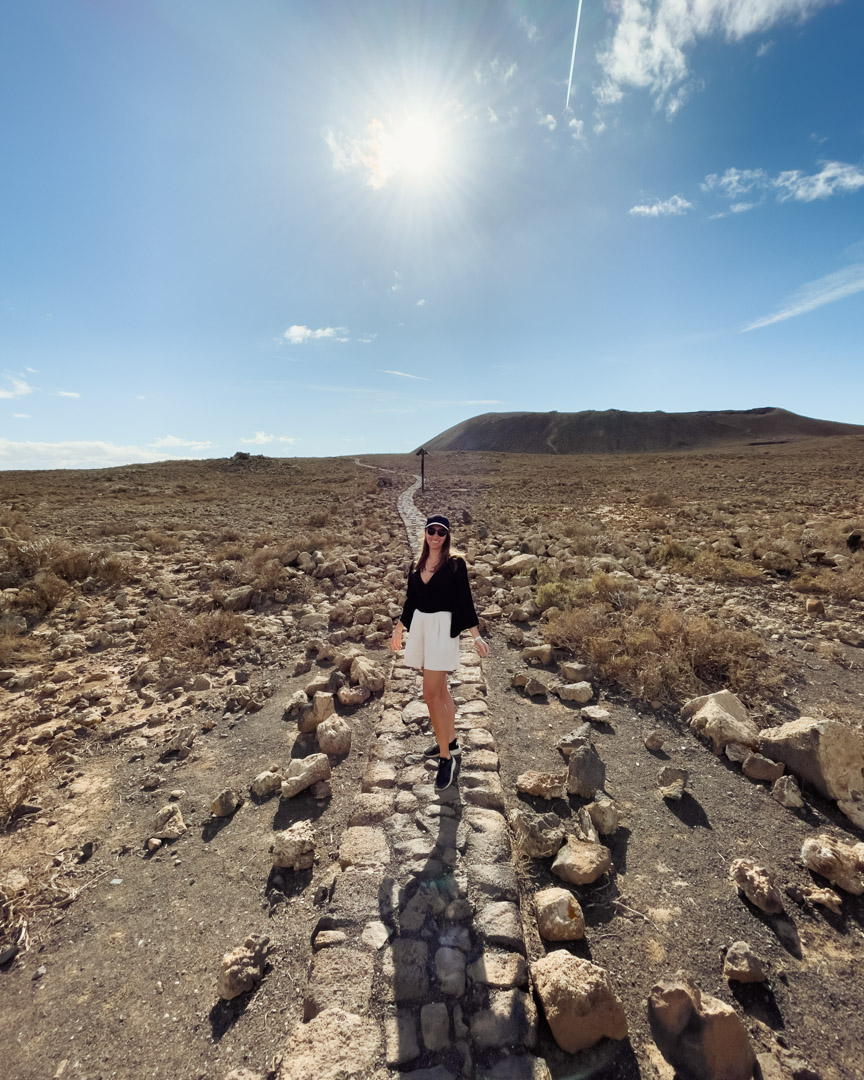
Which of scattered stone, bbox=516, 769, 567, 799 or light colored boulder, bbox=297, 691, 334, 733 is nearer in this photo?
scattered stone, bbox=516, 769, 567, 799

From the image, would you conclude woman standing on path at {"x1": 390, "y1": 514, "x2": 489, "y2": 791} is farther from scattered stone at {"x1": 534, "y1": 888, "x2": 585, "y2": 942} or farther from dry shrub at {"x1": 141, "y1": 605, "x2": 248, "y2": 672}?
dry shrub at {"x1": 141, "y1": 605, "x2": 248, "y2": 672}

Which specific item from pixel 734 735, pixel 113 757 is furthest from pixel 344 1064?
pixel 734 735

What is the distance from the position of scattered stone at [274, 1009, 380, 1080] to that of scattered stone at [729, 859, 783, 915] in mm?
2410

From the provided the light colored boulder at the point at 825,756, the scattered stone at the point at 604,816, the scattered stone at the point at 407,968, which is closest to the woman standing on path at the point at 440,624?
the scattered stone at the point at 604,816

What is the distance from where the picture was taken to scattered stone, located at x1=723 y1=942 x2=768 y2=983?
248 cm

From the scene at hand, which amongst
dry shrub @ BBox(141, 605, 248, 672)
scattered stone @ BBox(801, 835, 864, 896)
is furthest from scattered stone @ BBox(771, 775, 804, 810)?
dry shrub @ BBox(141, 605, 248, 672)

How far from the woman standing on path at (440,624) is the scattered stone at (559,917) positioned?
1.17 meters

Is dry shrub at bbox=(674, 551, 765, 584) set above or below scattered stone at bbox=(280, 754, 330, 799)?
above

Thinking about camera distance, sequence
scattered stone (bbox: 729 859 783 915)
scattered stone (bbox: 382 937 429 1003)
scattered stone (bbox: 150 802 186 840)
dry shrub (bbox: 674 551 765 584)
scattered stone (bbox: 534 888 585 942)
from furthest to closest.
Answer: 1. dry shrub (bbox: 674 551 765 584)
2. scattered stone (bbox: 150 802 186 840)
3. scattered stone (bbox: 729 859 783 915)
4. scattered stone (bbox: 534 888 585 942)
5. scattered stone (bbox: 382 937 429 1003)

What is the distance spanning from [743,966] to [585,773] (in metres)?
1.55

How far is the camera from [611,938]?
9.09ft

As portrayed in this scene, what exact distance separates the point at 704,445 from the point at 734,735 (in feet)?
420

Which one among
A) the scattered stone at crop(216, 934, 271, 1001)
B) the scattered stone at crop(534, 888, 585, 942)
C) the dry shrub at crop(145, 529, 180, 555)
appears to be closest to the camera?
the scattered stone at crop(216, 934, 271, 1001)

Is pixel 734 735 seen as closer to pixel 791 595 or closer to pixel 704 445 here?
pixel 791 595
